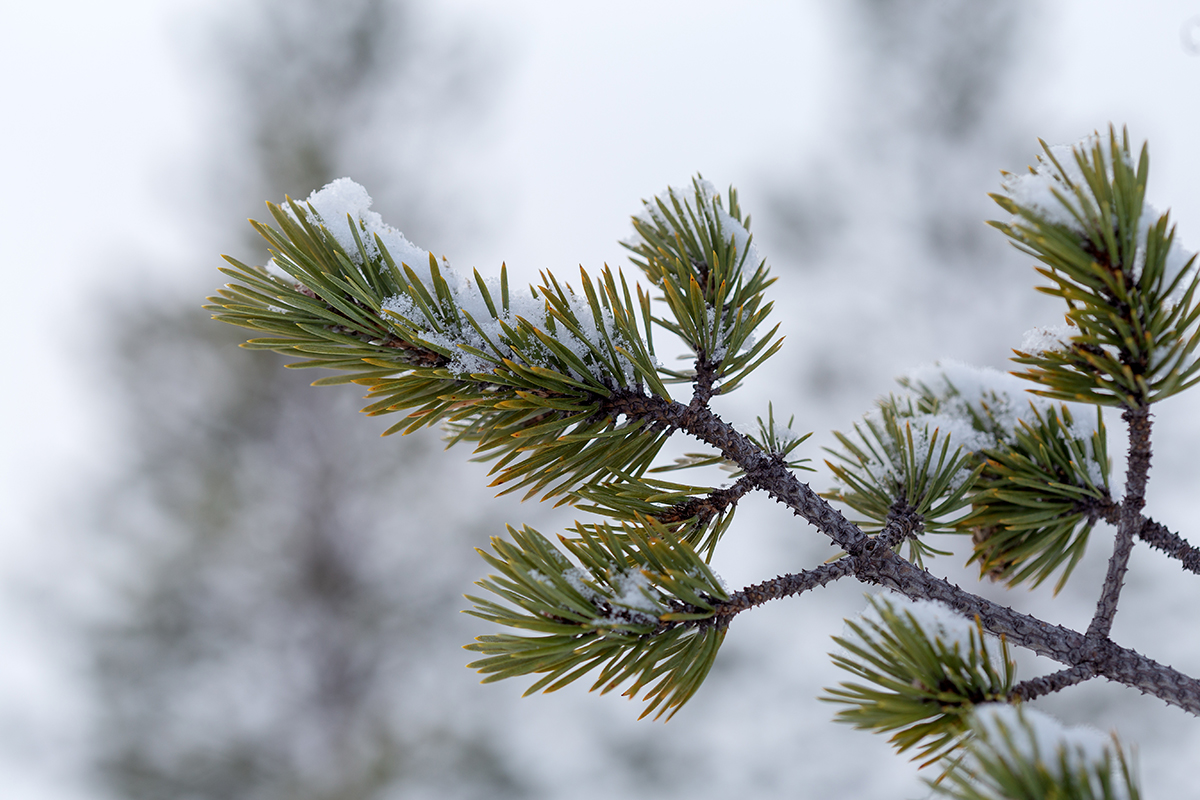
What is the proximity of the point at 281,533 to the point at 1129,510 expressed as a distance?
5.23 meters

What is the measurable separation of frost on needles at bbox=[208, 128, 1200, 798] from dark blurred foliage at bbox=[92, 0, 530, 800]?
4.37m

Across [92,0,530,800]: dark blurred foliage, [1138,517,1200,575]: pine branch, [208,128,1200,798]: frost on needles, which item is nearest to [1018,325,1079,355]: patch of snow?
[208,128,1200,798]: frost on needles

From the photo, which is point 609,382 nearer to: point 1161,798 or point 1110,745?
point 1110,745

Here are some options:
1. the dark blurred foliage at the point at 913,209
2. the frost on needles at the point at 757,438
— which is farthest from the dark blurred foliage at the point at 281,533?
the frost on needles at the point at 757,438

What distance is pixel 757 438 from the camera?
2.27 feet

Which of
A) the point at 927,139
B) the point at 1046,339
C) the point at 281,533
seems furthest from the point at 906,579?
the point at 927,139

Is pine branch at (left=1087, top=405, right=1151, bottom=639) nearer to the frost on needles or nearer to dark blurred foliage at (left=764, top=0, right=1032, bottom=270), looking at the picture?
the frost on needles

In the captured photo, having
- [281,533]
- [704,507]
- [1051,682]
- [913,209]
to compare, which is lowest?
[1051,682]

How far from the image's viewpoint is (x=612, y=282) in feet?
1.79

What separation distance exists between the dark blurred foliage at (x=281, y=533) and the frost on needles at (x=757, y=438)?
4.37 meters

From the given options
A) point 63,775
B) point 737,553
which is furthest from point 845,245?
point 63,775

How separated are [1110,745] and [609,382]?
393 millimetres

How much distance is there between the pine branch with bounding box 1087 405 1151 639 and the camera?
1.50 ft

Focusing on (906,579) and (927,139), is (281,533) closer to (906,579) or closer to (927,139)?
(906,579)
